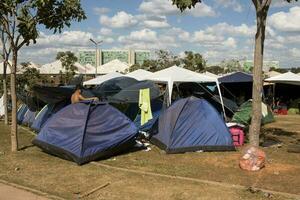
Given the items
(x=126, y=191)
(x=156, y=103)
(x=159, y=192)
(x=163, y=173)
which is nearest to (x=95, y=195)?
(x=126, y=191)

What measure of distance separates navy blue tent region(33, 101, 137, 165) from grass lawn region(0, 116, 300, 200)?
10.2 inches

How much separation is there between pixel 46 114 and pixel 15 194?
28.3 feet

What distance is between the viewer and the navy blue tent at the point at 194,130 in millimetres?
12031

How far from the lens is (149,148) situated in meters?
12.7

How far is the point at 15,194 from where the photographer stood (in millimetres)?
8211

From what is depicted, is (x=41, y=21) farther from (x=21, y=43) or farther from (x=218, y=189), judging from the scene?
(x=218, y=189)

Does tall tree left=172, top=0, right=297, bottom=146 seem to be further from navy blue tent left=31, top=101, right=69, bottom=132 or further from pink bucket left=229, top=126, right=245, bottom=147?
navy blue tent left=31, top=101, right=69, bottom=132

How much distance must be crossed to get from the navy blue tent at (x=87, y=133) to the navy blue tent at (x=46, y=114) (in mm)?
3924

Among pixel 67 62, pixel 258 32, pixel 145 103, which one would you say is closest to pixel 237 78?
pixel 145 103

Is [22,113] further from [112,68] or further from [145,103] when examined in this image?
[112,68]

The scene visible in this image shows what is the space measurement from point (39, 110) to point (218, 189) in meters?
12.0

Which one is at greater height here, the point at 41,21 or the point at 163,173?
the point at 41,21

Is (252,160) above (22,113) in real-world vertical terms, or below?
above

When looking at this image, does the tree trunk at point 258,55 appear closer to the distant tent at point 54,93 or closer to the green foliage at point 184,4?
the green foliage at point 184,4
